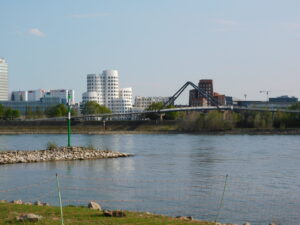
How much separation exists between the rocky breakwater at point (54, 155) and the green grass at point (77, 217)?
2473 cm

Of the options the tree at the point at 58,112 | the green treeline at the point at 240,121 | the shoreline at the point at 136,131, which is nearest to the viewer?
the shoreline at the point at 136,131

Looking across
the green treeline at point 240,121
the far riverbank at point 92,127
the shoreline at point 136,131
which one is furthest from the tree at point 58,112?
the green treeline at point 240,121

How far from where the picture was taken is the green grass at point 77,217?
13.6m

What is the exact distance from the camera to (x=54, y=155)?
143 ft

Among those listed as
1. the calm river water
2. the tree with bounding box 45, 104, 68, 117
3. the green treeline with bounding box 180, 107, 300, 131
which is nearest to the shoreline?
the green treeline with bounding box 180, 107, 300, 131

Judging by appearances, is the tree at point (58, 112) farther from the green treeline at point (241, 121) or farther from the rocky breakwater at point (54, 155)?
the rocky breakwater at point (54, 155)

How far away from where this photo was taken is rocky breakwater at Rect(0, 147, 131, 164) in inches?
1614

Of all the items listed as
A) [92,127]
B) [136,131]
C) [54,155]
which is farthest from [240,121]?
[54,155]

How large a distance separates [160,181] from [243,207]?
8.36 metres

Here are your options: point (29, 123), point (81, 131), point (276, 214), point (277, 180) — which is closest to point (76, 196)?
point (276, 214)

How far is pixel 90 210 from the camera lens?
1609 centimetres

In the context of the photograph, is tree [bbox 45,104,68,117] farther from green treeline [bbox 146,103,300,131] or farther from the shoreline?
green treeline [bbox 146,103,300,131]

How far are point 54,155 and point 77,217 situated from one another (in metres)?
29.5

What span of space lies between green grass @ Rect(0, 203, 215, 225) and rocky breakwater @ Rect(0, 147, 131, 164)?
81.2 ft
